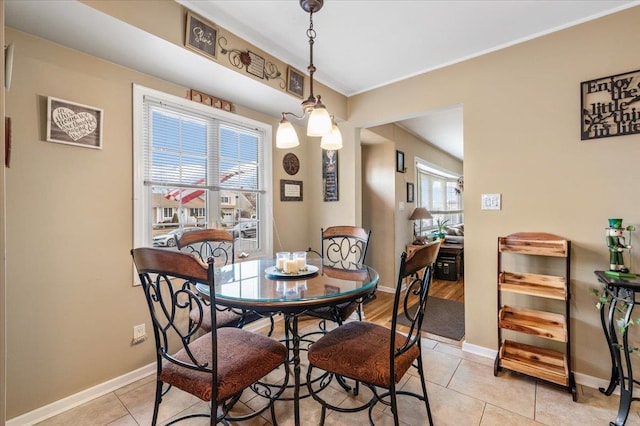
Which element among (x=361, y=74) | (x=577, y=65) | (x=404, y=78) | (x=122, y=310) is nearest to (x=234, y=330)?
(x=122, y=310)

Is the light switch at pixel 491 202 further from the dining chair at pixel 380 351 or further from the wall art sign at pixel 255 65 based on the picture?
the wall art sign at pixel 255 65

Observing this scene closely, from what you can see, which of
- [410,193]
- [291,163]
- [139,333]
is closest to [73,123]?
[139,333]

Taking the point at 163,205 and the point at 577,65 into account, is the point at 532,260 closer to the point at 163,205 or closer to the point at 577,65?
the point at 577,65

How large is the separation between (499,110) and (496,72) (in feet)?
1.06

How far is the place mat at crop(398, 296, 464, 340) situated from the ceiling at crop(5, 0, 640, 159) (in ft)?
8.30

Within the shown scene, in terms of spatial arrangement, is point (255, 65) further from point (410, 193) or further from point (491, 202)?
point (410, 193)

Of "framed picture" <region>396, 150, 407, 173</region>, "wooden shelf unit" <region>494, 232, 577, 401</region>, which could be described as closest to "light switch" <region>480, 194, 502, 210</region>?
"wooden shelf unit" <region>494, 232, 577, 401</region>

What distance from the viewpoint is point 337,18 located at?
1964 millimetres

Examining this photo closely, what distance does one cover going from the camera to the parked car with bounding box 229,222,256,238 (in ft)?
9.48

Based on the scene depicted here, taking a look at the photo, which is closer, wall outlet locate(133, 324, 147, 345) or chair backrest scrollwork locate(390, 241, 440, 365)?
chair backrest scrollwork locate(390, 241, 440, 365)

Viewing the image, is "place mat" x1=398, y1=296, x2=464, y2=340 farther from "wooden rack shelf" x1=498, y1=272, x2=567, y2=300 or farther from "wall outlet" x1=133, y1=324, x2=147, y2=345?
"wall outlet" x1=133, y1=324, x2=147, y2=345

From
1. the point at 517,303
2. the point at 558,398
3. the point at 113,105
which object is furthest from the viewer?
the point at 517,303

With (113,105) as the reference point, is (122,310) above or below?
below

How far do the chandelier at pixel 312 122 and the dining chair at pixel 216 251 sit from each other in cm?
87
